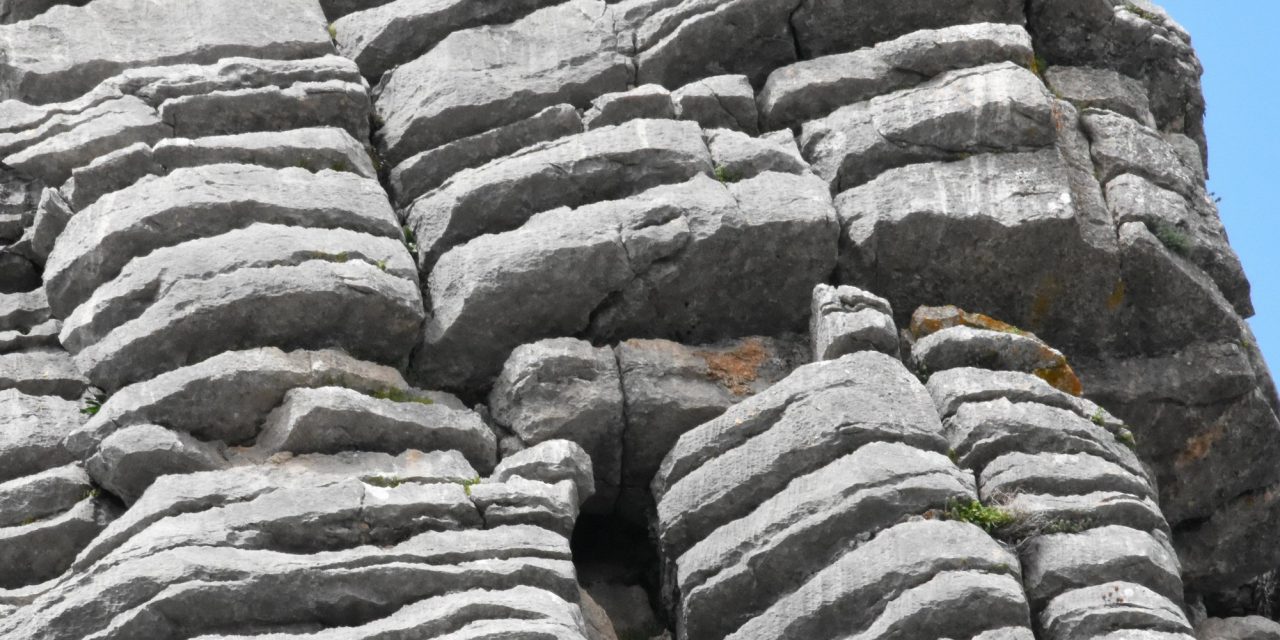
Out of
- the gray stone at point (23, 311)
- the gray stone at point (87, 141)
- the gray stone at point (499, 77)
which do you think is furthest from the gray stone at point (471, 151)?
the gray stone at point (23, 311)

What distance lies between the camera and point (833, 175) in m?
24.4

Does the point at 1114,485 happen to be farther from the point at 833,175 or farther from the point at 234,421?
the point at 234,421

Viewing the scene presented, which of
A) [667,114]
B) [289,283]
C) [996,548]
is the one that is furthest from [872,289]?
[289,283]

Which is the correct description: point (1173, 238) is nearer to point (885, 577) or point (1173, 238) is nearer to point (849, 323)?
point (849, 323)

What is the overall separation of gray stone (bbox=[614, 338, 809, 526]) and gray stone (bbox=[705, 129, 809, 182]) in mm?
2085

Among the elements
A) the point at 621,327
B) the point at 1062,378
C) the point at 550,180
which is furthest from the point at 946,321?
the point at 550,180

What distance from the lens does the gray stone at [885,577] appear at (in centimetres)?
1884

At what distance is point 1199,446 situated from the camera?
79.6 ft

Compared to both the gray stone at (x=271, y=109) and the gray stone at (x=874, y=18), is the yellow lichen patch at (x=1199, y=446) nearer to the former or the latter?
the gray stone at (x=874, y=18)

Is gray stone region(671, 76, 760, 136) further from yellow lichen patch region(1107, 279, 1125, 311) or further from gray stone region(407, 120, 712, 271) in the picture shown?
yellow lichen patch region(1107, 279, 1125, 311)

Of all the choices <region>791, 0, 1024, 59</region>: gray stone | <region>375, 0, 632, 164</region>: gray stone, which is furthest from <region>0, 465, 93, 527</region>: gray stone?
<region>791, 0, 1024, 59</region>: gray stone

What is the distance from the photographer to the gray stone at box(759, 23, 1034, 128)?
25469 millimetres

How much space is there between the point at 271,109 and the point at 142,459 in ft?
19.7

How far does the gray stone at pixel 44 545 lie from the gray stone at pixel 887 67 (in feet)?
33.1
